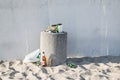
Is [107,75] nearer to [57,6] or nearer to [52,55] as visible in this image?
[52,55]

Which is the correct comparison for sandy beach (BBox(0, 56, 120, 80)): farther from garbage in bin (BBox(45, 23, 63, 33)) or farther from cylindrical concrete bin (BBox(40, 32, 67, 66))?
garbage in bin (BBox(45, 23, 63, 33))

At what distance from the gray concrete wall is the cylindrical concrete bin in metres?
0.42

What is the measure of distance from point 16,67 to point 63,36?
1.17 meters

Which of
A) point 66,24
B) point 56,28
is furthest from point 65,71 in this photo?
point 66,24

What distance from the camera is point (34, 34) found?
666 centimetres

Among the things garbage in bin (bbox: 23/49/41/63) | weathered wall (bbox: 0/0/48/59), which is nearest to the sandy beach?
garbage in bin (bbox: 23/49/41/63)

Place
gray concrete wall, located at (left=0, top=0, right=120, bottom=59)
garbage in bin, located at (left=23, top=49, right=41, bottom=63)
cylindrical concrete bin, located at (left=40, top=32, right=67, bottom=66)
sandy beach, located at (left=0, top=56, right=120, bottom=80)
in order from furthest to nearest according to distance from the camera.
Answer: gray concrete wall, located at (left=0, top=0, right=120, bottom=59) < garbage in bin, located at (left=23, top=49, right=41, bottom=63) < cylindrical concrete bin, located at (left=40, top=32, right=67, bottom=66) < sandy beach, located at (left=0, top=56, right=120, bottom=80)

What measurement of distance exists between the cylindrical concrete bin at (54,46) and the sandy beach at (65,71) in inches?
6.4

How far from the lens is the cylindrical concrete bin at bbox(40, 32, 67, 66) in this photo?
6258mm

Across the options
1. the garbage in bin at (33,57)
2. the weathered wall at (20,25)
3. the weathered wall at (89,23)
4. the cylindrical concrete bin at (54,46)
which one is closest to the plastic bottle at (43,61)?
the cylindrical concrete bin at (54,46)

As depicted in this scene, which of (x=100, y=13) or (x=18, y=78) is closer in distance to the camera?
(x=18, y=78)

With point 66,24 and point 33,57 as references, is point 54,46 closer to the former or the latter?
point 33,57

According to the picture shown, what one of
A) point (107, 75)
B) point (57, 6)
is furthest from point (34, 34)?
point (107, 75)

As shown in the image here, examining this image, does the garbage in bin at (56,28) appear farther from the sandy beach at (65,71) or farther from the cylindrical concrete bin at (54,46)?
the sandy beach at (65,71)
